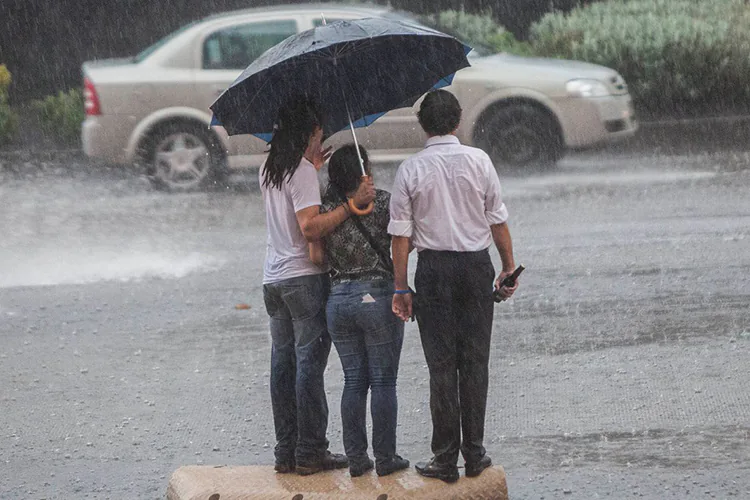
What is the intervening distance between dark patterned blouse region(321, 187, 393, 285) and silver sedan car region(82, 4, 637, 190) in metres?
8.75

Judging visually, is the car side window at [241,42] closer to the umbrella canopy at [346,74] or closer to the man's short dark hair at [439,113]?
the umbrella canopy at [346,74]

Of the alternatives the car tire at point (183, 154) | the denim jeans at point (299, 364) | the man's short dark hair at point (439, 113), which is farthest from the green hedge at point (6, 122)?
the man's short dark hair at point (439, 113)

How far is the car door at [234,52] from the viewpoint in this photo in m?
13.6

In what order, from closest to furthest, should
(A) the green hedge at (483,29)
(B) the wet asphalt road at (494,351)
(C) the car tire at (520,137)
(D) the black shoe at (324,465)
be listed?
(D) the black shoe at (324,465) → (B) the wet asphalt road at (494,351) → (C) the car tire at (520,137) → (A) the green hedge at (483,29)

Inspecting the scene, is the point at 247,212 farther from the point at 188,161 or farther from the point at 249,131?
the point at 249,131

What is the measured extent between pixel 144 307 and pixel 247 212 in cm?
351

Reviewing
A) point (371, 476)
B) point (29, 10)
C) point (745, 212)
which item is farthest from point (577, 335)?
point (29, 10)

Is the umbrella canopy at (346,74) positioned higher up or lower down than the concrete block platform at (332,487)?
higher up

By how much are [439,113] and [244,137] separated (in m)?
8.95

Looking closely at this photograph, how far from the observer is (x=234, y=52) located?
14.1m

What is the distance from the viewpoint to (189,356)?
24.3 feet

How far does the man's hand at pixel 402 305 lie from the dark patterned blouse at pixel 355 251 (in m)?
0.12

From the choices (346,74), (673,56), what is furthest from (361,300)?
(673,56)

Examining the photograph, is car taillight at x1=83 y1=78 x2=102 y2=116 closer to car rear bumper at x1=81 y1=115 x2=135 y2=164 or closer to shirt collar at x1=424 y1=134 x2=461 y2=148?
car rear bumper at x1=81 y1=115 x2=135 y2=164
